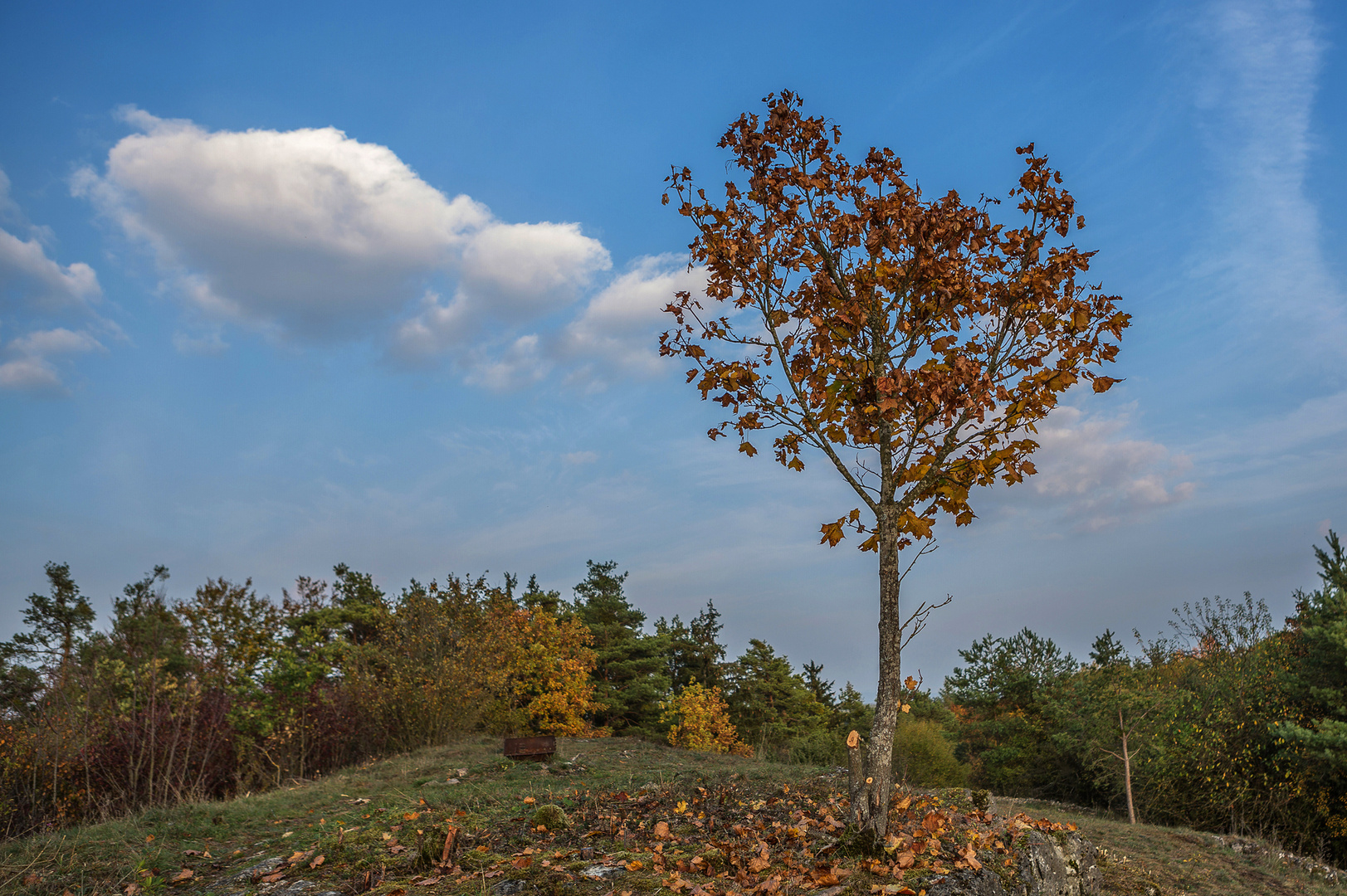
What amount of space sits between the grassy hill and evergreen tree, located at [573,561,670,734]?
1279cm

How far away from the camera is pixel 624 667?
22.3 metres

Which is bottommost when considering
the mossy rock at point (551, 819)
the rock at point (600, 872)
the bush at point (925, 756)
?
the bush at point (925, 756)

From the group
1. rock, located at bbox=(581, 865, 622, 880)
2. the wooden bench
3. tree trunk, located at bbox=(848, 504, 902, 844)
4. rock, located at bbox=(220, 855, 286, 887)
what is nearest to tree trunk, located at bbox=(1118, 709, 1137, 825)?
the wooden bench

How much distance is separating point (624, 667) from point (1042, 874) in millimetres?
18251

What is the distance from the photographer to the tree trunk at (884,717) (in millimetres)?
4887

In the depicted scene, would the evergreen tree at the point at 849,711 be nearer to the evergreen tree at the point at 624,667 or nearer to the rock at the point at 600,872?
the evergreen tree at the point at 624,667

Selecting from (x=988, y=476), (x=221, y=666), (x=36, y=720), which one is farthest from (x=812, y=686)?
(x=988, y=476)

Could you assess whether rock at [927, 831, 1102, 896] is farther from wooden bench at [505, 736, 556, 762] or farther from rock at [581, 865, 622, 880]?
wooden bench at [505, 736, 556, 762]

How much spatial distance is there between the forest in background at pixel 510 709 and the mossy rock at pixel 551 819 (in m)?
2.61

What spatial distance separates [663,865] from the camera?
4.41m

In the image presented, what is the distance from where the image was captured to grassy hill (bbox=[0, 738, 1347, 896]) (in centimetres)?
427

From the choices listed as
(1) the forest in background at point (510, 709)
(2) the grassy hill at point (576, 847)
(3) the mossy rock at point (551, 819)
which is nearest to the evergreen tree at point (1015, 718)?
(1) the forest in background at point (510, 709)

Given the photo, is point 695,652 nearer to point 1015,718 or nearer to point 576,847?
point 1015,718

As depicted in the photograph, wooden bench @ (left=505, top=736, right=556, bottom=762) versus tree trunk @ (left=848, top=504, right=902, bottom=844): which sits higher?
tree trunk @ (left=848, top=504, right=902, bottom=844)
